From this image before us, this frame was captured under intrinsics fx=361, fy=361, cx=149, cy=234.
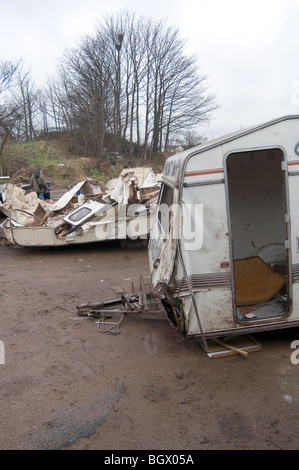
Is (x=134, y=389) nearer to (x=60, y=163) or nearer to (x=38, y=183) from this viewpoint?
(x=38, y=183)

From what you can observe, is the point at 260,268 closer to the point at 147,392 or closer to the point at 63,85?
the point at 147,392

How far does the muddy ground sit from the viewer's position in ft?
9.63

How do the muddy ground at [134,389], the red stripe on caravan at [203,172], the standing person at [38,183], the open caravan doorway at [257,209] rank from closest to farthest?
1. the muddy ground at [134,389]
2. the red stripe on caravan at [203,172]
3. the open caravan doorway at [257,209]
4. the standing person at [38,183]

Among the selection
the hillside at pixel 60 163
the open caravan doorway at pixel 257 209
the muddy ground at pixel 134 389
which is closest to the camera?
the muddy ground at pixel 134 389

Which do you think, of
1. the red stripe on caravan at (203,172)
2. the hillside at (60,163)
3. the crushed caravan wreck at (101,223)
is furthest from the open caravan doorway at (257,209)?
the hillside at (60,163)

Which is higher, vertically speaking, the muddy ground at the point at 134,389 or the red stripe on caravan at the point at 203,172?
the red stripe on caravan at the point at 203,172

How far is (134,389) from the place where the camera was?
361 cm

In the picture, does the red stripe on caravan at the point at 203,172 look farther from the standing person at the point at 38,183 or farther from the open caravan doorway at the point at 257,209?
the standing person at the point at 38,183

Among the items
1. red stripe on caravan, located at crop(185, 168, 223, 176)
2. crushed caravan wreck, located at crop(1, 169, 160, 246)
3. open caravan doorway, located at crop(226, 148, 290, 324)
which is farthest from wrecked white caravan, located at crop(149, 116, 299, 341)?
crushed caravan wreck, located at crop(1, 169, 160, 246)

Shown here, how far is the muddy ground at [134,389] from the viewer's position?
2.94m

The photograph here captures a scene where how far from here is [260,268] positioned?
18.1 ft

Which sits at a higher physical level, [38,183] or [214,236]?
[38,183]

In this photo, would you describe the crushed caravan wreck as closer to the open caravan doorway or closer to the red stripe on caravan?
the open caravan doorway

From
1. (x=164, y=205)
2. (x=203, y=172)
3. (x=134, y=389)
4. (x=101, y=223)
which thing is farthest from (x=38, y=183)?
(x=134, y=389)
